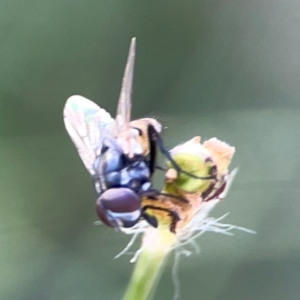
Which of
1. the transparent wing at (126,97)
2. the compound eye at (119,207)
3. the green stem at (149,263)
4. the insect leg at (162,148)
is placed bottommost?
the green stem at (149,263)

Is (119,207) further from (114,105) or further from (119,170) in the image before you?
(114,105)

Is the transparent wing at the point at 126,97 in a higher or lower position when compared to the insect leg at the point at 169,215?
higher

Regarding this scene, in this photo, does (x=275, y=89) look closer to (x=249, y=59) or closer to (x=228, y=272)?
(x=249, y=59)

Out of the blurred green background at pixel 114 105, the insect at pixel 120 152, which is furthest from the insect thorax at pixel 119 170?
the blurred green background at pixel 114 105

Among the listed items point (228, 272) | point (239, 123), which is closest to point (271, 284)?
point (228, 272)

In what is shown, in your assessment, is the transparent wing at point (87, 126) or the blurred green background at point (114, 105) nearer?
the transparent wing at point (87, 126)

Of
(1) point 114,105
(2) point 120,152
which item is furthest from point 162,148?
(1) point 114,105

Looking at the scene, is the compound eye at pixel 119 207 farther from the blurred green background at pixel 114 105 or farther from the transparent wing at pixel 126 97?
the blurred green background at pixel 114 105
